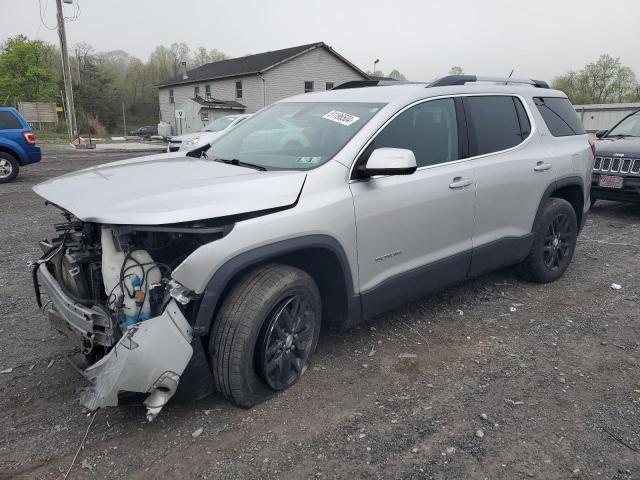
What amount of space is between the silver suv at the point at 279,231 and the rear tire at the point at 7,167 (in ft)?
32.1

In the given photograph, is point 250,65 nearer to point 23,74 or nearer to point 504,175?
point 23,74

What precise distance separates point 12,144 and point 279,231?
37.1 feet

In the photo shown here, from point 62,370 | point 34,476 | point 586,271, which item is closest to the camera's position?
point 34,476

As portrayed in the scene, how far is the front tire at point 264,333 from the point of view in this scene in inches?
108

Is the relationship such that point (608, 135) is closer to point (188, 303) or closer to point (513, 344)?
point (513, 344)

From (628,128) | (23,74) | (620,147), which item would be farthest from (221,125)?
(23,74)

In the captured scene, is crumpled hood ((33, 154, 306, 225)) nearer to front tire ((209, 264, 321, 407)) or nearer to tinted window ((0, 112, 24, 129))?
front tire ((209, 264, 321, 407))

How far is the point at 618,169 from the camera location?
26.1 feet

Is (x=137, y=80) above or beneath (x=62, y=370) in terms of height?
above

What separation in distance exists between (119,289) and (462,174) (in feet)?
8.48

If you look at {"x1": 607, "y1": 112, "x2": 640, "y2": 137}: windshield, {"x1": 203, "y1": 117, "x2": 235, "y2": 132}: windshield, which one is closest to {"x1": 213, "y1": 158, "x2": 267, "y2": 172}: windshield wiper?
{"x1": 607, "y1": 112, "x2": 640, "y2": 137}: windshield

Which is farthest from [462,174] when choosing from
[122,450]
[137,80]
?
[137,80]

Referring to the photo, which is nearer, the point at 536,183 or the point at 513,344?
the point at 513,344

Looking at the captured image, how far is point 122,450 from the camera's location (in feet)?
8.65
